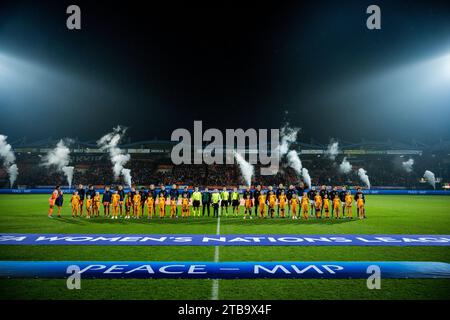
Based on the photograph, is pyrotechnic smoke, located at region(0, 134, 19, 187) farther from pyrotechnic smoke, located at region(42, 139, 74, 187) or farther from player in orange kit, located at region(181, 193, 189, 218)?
player in orange kit, located at region(181, 193, 189, 218)

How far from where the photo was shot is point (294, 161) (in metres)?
54.4

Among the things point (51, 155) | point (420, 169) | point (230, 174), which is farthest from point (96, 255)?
point (420, 169)

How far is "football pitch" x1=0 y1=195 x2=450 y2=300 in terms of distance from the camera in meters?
5.27

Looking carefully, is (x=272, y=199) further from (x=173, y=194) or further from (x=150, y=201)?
(x=150, y=201)

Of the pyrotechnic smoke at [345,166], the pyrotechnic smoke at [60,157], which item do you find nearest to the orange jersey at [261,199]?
the pyrotechnic smoke at [345,166]

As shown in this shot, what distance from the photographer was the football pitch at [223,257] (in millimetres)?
5266

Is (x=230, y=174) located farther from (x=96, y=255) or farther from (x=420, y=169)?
(x=96, y=255)

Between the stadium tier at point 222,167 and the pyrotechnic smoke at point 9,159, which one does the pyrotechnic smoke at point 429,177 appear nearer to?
the stadium tier at point 222,167

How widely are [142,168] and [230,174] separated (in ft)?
49.7

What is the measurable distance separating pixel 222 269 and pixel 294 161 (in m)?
49.2

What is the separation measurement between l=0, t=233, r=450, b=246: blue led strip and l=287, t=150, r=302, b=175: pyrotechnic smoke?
42801 millimetres

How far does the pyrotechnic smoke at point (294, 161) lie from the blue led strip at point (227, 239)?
1685 inches

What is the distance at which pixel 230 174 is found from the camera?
2036 inches

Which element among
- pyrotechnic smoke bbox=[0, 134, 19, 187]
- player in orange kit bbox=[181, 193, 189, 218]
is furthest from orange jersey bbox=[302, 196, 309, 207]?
pyrotechnic smoke bbox=[0, 134, 19, 187]
